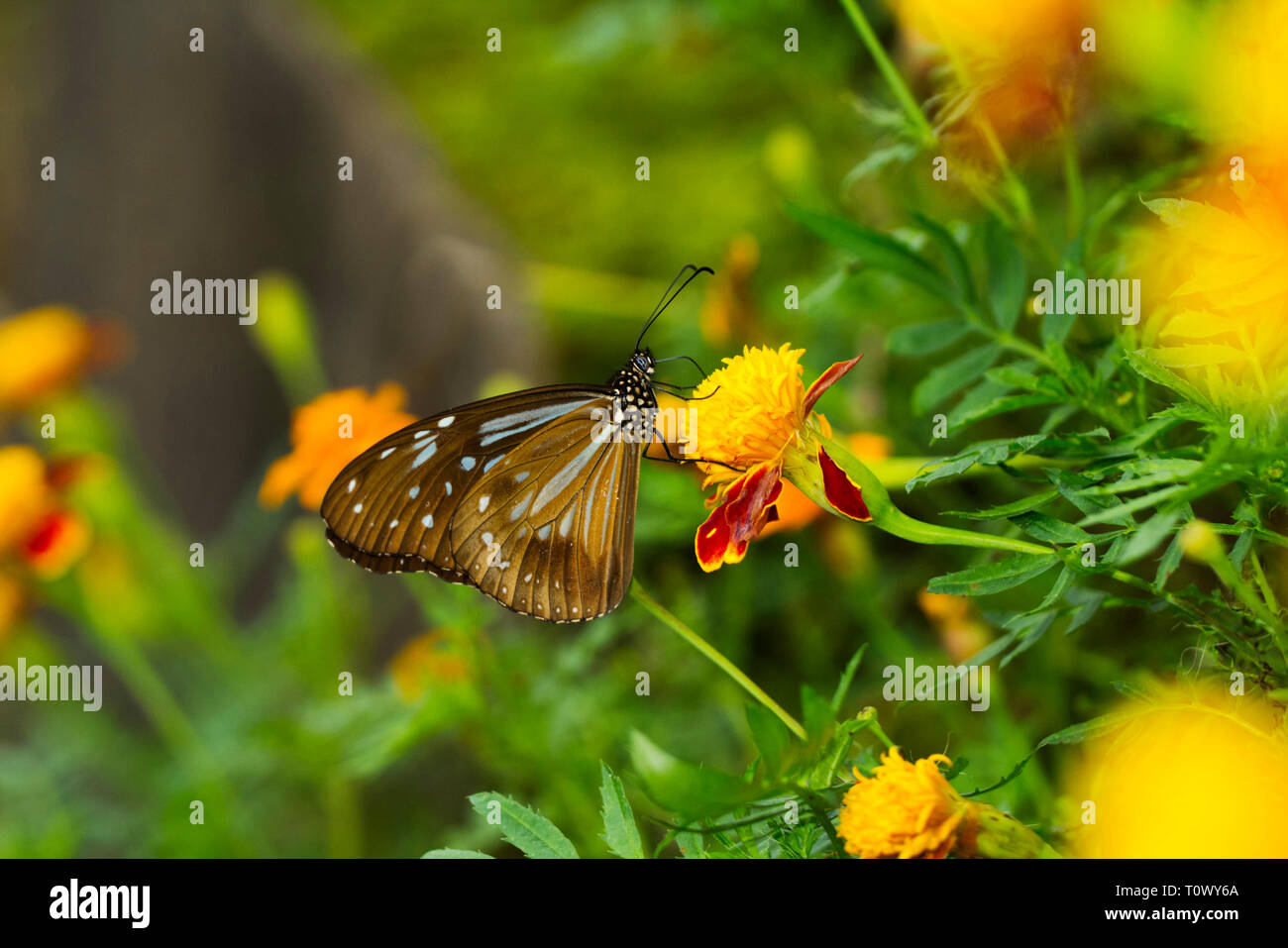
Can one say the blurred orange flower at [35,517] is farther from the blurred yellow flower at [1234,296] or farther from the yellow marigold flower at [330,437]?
the blurred yellow flower at [1234,296]

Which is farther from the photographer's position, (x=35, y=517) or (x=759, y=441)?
(x=35, y=517)

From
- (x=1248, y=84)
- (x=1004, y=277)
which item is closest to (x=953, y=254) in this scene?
(x=1004, y=277)

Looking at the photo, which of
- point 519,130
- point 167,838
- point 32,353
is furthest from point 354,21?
point 167,838

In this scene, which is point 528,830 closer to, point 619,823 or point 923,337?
point 619,823

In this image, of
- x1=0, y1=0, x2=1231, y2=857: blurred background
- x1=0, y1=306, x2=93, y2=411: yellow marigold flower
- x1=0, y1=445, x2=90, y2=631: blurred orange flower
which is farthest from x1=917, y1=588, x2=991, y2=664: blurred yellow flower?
x1=0, y1=306, x2=93, y2=411: yellow marigold flower

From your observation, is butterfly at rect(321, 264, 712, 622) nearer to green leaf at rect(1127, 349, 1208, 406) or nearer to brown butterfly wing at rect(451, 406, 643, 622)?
brown butterfly wing at rect(451, 406, 643, 622)

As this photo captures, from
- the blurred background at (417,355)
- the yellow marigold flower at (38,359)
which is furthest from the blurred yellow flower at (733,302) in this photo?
the yellow marigold flower at (38,359)

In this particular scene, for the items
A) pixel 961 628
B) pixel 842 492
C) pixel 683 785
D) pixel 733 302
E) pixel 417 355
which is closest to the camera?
pixel 683 785
